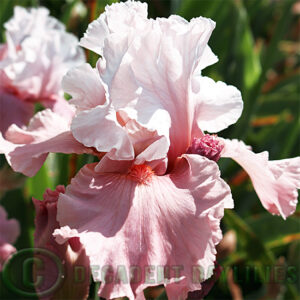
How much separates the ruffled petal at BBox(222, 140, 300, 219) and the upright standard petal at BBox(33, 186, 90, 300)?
Result: 26 cm

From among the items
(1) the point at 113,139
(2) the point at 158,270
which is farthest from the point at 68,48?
(2) the point at 158,270

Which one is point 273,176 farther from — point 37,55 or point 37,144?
point 37,55

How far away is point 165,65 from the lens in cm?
73

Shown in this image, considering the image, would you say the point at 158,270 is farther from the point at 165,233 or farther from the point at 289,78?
the point at 289,78

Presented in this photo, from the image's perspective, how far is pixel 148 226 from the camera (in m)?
0.68

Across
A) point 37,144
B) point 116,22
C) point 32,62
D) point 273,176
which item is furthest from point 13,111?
point 273,176

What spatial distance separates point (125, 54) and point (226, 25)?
2.82 feet

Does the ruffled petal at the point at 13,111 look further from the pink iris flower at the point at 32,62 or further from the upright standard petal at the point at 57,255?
the upright standard petal at the point at 57,255

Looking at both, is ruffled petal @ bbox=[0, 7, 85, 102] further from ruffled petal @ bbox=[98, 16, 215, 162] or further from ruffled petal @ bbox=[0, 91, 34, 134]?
ruffled petal @ bbox=[98, 16, 215, 162]

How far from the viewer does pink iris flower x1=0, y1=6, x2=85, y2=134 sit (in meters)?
1.19

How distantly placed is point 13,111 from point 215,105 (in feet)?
1.86

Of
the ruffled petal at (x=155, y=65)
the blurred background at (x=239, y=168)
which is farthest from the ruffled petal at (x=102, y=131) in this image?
the blurred background at (x=239, y=168)

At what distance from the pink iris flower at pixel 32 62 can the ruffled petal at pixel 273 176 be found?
51 centimetres

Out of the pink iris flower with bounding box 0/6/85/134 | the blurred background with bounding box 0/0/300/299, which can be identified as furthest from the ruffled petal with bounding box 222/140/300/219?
the pink iris flower with bounding box 0/6/85/134
